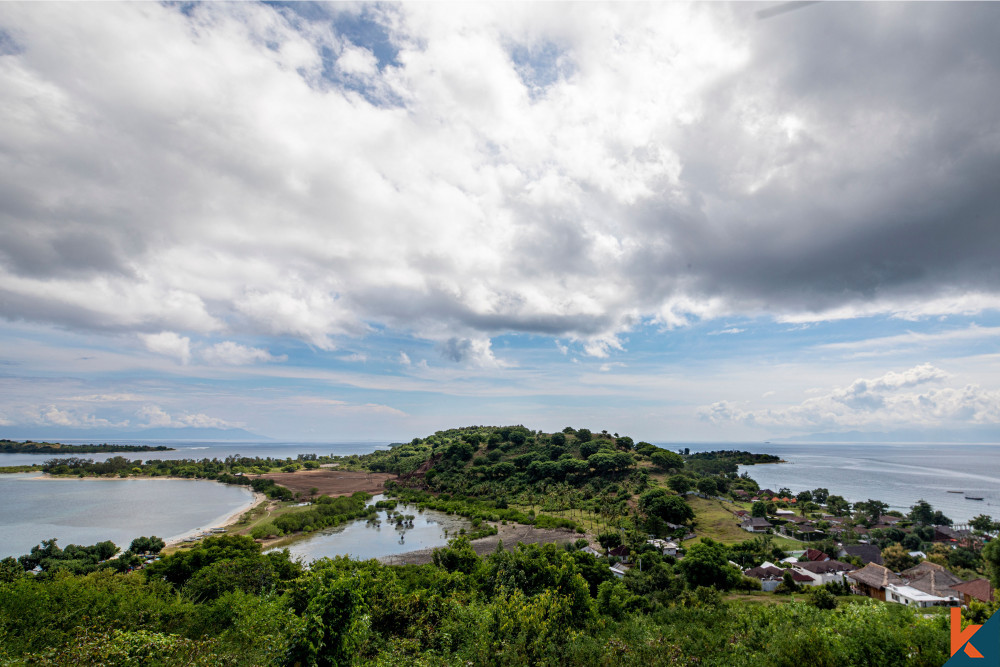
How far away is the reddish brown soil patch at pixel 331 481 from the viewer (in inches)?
Answer: 3397

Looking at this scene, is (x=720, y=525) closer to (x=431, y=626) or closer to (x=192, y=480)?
(x=431, y=626)

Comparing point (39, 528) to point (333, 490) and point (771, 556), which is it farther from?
point (771, 556)

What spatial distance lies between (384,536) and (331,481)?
5362cm

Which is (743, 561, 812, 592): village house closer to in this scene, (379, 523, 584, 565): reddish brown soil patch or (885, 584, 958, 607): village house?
(885, 584, 958, 607): village house

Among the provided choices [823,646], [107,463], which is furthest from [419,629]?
[107,463]

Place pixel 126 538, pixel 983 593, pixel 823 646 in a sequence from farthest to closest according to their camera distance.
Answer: pixel 126 538
pixel 983 593
pixel 823 646

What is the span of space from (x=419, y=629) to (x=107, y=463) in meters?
140

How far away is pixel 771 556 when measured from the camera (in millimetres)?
40531

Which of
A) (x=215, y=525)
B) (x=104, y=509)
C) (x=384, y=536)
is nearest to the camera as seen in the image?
(x=384, y=536)

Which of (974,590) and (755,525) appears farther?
(755,525)

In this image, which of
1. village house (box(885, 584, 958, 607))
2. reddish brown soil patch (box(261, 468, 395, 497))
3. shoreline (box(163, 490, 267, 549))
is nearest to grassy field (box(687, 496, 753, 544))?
village house (box(885, 584, 958, 607))

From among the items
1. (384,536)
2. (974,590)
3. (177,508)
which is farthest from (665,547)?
(177,508)

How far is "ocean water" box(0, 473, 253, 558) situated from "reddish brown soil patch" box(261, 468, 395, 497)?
30.0 feet

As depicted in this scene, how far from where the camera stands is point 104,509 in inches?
2640
